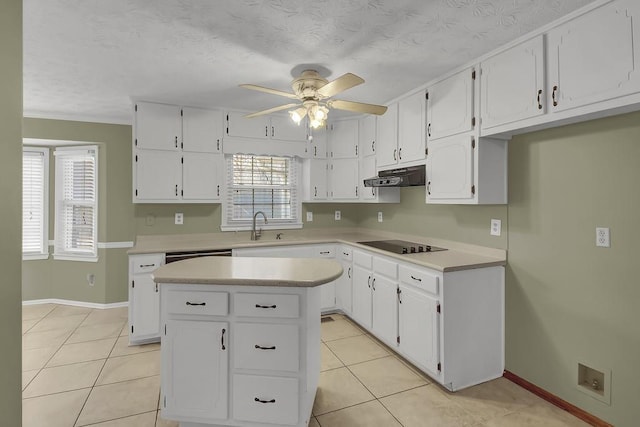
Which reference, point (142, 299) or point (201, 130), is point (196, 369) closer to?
point (142, 299)

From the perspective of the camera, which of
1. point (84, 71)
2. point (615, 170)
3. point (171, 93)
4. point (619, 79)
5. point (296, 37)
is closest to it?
point (619, 79)

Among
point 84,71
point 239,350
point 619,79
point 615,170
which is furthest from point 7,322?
point 615,170

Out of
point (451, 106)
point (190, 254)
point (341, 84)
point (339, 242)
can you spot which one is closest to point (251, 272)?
point (341, 84)

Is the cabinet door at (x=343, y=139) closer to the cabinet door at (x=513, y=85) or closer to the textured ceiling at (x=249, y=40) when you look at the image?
the textured ceiling at (x=249, y=40)

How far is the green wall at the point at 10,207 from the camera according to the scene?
1.09 metres

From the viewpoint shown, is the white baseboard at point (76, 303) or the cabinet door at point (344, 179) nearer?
the cabinet door at point (344, 179)

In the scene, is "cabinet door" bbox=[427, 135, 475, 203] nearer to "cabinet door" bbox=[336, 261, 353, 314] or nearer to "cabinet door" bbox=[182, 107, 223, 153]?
"cabinet door" bbox=[336, 261, 353, 314]

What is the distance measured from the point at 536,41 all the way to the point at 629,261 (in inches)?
56.4

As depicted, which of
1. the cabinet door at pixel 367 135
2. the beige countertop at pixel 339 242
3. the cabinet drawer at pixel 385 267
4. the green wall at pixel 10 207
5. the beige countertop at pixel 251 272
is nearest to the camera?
the green wall at pixel 10 207

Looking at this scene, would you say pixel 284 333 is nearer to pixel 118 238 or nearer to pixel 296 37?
pixel 296 37

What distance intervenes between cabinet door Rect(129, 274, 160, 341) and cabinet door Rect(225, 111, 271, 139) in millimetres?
1791

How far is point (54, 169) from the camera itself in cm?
420

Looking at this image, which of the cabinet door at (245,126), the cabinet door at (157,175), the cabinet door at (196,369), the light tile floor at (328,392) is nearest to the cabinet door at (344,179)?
the cabinet door at (245,126)

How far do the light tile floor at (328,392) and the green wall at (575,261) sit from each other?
0.29m
